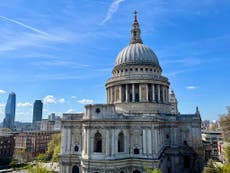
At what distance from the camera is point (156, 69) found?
52656 mm

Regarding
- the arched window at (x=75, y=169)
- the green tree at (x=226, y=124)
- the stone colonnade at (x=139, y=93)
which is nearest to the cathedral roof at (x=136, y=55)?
the stone colonnade at (x=139, y=93)

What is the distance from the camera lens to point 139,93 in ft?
159

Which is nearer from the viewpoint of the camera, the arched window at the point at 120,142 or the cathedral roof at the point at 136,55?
the arched window at the point at 120,142

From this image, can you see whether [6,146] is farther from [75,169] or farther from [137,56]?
[137,56]

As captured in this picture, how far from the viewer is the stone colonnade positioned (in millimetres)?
48469

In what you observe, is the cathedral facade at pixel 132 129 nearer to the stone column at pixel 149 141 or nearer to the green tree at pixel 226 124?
the stone column at pixel 149 141

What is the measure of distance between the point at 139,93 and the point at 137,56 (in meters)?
9.62

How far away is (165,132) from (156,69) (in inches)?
581

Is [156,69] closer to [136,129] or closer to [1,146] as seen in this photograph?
[136,129]

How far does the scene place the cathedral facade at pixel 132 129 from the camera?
132 ft

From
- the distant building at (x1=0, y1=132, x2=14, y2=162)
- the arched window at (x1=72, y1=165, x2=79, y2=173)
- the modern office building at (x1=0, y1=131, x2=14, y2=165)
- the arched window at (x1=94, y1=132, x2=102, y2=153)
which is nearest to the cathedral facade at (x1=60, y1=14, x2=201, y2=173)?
the arched window at (x1=94, y1=132, x2=102, y2=153)

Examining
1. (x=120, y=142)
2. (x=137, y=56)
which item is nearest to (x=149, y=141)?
(x=120, y=142)

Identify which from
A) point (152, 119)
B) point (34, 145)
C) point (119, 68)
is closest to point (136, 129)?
point (152, 119)

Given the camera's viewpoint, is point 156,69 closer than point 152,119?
No
